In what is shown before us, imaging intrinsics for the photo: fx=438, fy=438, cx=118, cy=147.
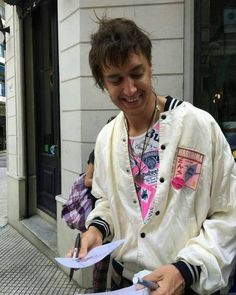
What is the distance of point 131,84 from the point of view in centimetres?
151

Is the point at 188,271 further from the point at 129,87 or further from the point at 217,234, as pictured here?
the point at 129,87

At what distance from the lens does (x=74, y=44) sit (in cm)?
440

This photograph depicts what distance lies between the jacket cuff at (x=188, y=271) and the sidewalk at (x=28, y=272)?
9.93 feet

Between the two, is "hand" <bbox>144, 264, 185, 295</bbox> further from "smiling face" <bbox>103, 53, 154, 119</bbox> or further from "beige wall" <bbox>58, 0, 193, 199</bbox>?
"beige wall" <bbox>58, 0, 193, 199</bbox>

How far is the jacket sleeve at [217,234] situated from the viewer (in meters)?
1.40

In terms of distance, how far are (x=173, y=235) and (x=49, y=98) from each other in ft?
16.5

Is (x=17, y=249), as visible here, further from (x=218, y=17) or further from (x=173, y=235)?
(x=173, y=235)

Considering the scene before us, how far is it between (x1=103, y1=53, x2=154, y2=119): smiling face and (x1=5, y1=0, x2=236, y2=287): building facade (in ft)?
8.43

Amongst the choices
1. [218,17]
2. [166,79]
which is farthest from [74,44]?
[218,17]

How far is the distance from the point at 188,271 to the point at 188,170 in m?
0.33

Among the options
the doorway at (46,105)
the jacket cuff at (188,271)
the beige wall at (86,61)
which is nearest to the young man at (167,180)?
the jacket cuff at (188,271)

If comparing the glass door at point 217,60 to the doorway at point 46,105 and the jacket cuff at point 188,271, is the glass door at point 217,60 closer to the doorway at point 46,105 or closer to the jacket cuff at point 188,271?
the doorway at point 46,105

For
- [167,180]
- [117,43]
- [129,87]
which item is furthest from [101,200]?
[117,43]

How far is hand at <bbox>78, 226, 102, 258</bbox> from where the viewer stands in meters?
1.56
